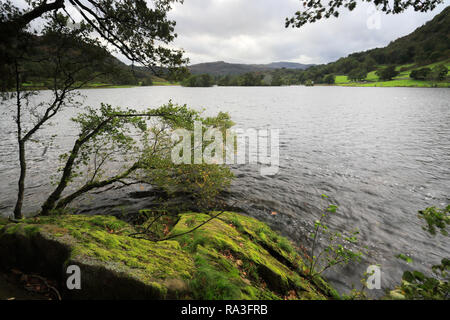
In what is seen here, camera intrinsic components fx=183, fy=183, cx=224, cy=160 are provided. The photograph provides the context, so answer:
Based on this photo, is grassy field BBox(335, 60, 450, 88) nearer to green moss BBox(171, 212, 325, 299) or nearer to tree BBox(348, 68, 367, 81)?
tree BBox(348, 68, 367, 81)

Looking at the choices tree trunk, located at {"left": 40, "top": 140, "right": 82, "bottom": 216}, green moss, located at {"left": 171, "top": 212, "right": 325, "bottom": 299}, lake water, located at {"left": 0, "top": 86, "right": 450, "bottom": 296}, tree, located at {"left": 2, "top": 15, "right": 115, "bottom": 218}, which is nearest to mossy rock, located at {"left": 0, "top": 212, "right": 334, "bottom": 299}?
green moss, located at {"left": 171, "top": 212, "right": 325, "bottom": 299}

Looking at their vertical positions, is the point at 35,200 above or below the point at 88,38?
below

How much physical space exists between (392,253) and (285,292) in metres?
6.89

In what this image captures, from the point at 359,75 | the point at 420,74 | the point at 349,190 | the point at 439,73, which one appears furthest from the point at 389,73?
the point at 349,190

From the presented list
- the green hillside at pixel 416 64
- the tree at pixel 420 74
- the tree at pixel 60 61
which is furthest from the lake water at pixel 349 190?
the tree at pixel 420 74

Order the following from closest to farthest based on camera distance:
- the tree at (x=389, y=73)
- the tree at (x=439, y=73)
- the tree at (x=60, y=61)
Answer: the tree at (x=60, y=61), the tree at (x=439, y=73), the tree at (x=389, y=73)

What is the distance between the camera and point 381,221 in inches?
436

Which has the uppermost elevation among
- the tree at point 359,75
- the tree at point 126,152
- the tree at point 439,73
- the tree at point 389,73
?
the tree at point 359,75

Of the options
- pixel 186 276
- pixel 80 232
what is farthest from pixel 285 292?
pixel 80 232

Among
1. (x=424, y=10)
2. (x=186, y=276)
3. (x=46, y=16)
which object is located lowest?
(x=186, y=276)

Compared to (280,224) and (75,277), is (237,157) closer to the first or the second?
(280,224)

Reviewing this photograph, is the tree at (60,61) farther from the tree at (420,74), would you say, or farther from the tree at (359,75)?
the tree at (359,75)

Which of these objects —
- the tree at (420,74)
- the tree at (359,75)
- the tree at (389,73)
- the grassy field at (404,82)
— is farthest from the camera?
the tree at (359,75)

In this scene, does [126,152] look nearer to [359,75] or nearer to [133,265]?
[133,265]
